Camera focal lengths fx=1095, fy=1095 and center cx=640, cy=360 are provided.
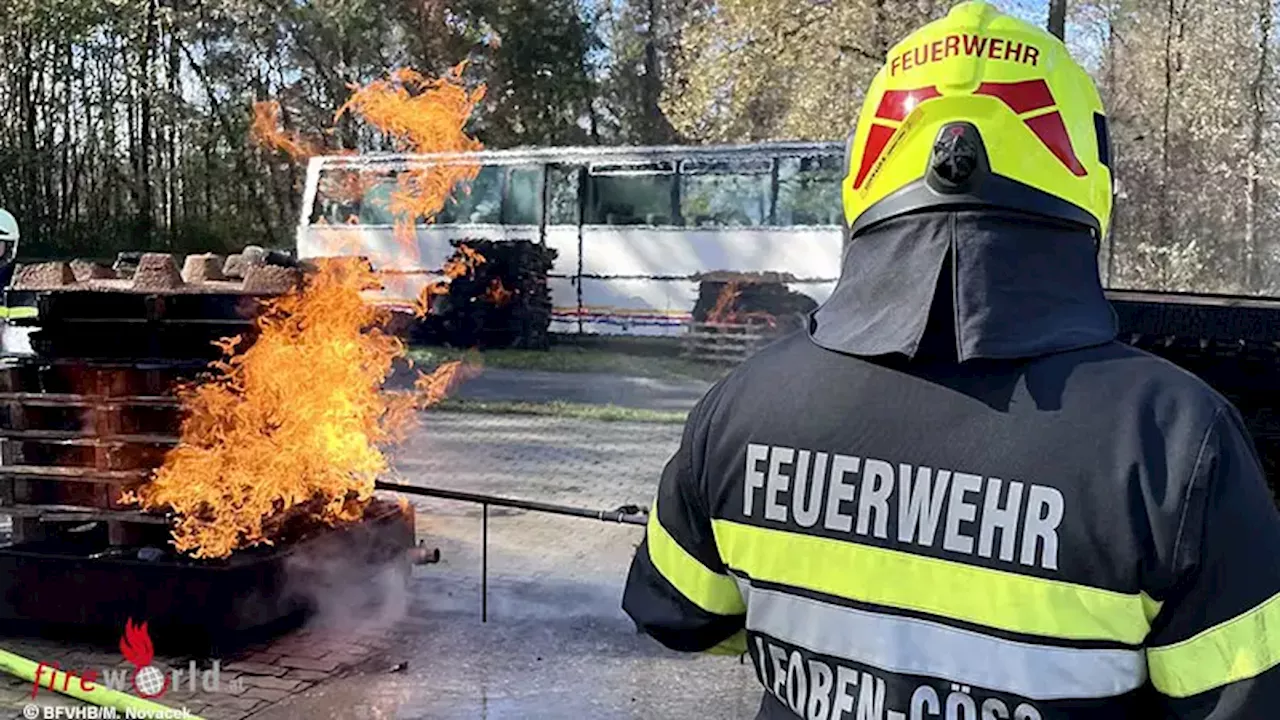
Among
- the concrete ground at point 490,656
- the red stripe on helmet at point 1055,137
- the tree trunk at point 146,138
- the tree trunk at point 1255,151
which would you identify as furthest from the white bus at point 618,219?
the red stripe on helmet at point 1055,137

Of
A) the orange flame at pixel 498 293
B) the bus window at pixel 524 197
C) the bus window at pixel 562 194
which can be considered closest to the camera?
the bus window at pixel 562 194

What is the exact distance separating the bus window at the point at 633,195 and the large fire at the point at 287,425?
10053 mm

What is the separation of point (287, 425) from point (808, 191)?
997 cm

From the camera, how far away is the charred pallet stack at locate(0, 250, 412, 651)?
458cm

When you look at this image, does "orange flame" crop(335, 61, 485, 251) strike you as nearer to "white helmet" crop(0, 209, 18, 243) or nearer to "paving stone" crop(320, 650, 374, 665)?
"white helmet" crop(0, 209, 18, 243)

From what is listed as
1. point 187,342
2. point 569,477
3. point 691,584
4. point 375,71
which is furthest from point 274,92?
point 691,584

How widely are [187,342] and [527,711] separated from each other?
2182 millimetres

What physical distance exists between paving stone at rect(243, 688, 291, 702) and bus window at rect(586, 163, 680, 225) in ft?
36.8

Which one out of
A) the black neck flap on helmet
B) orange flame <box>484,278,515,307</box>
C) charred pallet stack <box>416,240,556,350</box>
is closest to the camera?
the black neck flap on helmet

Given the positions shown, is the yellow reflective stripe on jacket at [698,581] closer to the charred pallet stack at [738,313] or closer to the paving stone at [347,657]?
the paving stone at [347,657]

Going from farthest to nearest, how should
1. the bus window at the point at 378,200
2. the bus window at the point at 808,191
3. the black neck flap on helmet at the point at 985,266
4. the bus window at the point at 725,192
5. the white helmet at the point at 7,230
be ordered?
the bus window at the point at 378,200
the bus window at the point at 725,192
the bus window at the point at 808,191
the white helmet at the point at 7,230
the black neck flap on helmet at the point at 985,266

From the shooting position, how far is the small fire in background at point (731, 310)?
567 inches

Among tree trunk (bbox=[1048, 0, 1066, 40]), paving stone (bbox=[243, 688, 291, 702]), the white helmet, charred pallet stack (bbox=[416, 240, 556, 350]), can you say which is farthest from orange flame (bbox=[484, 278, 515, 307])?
paving stone (bbox=[243, 688, 291, 702])

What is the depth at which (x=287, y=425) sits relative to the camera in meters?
4.80
